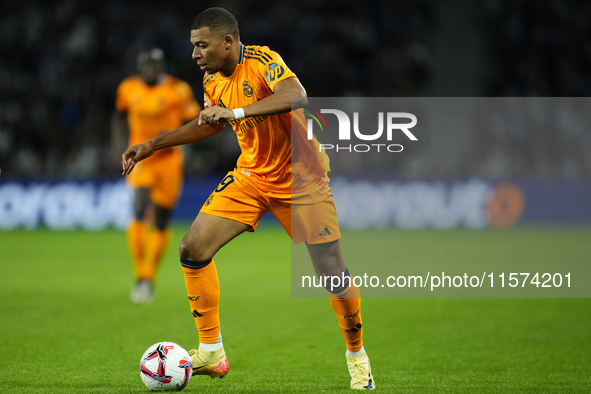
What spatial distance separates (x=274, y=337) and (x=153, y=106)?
3.18 meters

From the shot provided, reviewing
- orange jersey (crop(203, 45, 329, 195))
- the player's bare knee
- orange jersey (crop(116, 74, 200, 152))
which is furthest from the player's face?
orange jersey (crop(116, 74, 200, 152))

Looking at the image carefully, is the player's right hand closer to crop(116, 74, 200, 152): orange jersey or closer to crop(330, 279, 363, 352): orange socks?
crop(330, 279, 363, 352): orange socks

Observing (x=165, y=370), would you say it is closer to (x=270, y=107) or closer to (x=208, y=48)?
(x=270, y=107)

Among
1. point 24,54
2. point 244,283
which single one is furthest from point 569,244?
point 24,54

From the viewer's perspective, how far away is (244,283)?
7.88m

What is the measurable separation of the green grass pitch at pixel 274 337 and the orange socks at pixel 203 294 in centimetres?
30

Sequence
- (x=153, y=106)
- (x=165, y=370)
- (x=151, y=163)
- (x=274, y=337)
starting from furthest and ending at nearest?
(x=153, y=106), (x=151, y=163), (x=274, y=337), (x=165, y=370)

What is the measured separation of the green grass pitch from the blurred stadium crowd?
813 cm

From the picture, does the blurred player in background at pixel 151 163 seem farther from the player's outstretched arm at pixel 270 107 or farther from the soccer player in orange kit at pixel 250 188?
the player's outstretched arm at pixel 270 107

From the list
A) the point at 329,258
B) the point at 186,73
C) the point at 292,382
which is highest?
the point at 186,73

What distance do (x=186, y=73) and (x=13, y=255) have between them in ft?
26.5

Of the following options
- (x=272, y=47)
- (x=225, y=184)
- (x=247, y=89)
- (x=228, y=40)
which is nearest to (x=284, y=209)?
(x=225, y=184)

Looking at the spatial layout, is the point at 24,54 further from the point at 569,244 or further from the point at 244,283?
the point at 569,244

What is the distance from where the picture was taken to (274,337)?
204 inches
